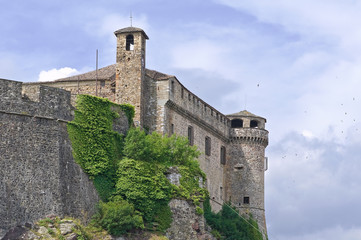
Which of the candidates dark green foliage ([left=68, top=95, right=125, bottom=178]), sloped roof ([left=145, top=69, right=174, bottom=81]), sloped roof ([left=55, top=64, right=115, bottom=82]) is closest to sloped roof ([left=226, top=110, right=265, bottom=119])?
sloped roof ([left=145, top=69, right=174, bottom=81])

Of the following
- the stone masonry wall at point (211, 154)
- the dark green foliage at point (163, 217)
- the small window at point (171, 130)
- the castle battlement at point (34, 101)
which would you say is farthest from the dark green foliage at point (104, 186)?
the stone masonry wall at point (211, 154)

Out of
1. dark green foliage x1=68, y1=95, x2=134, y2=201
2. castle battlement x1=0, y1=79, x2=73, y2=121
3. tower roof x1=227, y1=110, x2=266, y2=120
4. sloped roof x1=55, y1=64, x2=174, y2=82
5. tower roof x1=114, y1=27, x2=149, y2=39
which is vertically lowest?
dark green foliage x1=68, y1=95, x2=134, y2=201

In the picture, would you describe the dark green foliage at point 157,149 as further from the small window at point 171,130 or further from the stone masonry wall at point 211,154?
the stone masonry wall at point 211,154

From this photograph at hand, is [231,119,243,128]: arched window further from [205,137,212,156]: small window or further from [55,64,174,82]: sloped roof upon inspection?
[55,64,174,82]: sloped roof

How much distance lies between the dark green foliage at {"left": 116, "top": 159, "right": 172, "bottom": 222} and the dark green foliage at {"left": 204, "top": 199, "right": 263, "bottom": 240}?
507 inches

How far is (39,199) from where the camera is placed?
46812mm

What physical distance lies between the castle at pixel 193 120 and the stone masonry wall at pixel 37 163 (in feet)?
8.01

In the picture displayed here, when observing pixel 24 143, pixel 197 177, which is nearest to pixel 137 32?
pixel 197 177

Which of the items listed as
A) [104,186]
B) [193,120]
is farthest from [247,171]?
[104,186]

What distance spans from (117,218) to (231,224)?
19519 millimetres

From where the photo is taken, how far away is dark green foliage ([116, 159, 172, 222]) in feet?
165

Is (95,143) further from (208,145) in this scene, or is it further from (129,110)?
(208,145)

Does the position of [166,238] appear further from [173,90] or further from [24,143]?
[173,90]

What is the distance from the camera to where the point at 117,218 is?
48250mm
